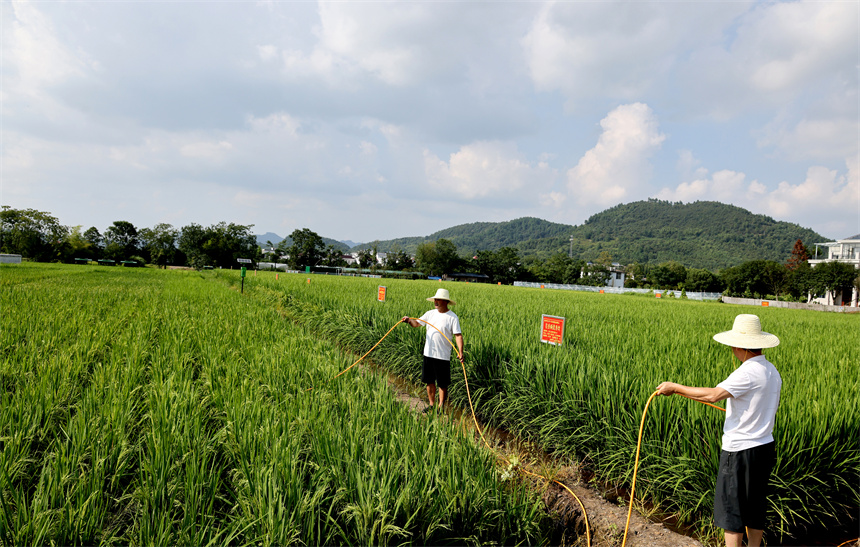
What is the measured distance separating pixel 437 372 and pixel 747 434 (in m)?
3.16

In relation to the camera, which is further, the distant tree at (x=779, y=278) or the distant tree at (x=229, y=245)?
the distant tree at (x=229, y=245)

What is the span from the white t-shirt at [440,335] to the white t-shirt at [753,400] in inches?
109

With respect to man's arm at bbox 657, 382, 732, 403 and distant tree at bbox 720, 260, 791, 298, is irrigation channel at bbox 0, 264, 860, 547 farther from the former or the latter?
distant tree at bbox 720, 260, 791, 298

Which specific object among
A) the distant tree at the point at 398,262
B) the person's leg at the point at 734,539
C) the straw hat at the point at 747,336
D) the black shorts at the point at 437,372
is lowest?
the person's leg at the point at 734,539

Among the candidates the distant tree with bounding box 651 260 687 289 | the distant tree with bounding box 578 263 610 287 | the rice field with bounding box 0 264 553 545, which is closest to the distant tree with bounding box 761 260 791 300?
the distant tree with bounding box 578 263 610 287

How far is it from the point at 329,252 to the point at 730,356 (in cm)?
9881

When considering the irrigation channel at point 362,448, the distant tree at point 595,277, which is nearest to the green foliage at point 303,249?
the distant tree at point 595,277

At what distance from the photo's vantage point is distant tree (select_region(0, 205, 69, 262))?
6003 cm

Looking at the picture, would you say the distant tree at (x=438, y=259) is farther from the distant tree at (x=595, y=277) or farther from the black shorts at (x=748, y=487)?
the black shorts at (x=748, y=487)

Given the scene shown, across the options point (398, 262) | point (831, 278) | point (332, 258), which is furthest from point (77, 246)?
point (831, 278)

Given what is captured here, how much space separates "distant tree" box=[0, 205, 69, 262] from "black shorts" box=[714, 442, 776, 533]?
8510 cm

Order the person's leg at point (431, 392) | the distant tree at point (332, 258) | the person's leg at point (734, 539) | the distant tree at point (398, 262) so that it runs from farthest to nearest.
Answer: the distant tree at point (398, 262)
the distant tree at point (332, 258)
the person's leg at point (431, 392)
the person's leg at point (734, 539)

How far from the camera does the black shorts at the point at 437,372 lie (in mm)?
4863

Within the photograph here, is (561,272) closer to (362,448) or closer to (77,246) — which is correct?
(362,448)
